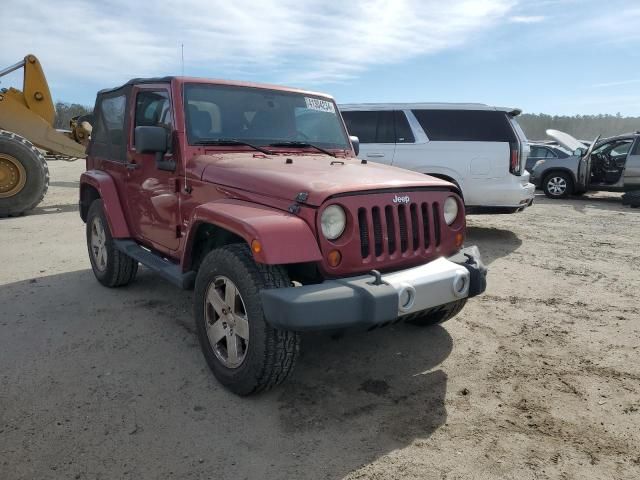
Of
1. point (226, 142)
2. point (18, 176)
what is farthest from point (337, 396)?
point (18, 176)

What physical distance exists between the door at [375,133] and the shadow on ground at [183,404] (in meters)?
4.38

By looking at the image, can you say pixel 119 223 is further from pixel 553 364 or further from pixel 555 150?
pixel 555 150

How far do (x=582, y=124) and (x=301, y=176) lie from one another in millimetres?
82272

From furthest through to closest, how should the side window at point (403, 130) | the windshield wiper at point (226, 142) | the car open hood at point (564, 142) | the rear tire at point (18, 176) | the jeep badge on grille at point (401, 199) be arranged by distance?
the car open hood at point (564, 142) < the rear tire at point (18, 176) < the side window at point (403, 130) < the windshield wiper at point (226, 142) < the jeep badge on grille at point (401, 199)

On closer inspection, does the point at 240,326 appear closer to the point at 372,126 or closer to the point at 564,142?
the point at 372,126

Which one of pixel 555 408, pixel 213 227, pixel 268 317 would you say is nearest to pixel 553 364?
pixel 555 408

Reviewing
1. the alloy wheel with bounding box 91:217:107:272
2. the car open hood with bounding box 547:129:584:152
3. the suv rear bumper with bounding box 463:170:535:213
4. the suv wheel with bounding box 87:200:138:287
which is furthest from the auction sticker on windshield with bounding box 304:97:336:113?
the car open hood with bounding box 547:129:584:152

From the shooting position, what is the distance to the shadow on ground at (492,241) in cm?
684

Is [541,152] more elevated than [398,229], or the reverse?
[541,152]

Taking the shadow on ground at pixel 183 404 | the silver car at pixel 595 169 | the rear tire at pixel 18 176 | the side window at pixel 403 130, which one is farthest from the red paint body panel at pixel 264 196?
the silver car at pixel 595 169

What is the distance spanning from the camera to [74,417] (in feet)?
9.47

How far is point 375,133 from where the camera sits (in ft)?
27.1

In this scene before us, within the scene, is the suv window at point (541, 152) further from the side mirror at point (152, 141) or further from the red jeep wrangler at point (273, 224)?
the side mirror at point (152, 141)

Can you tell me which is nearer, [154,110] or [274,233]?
[274,233]
